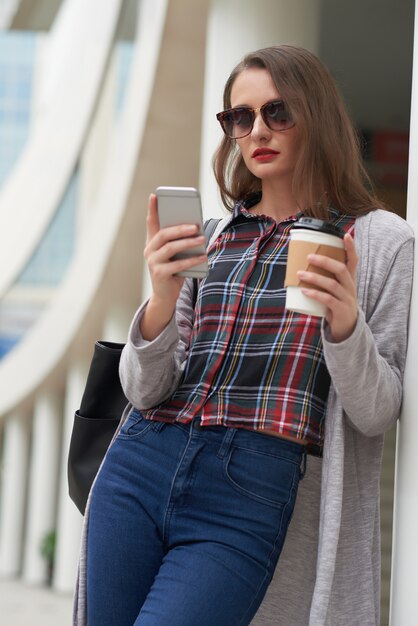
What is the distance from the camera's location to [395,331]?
1.90 meters

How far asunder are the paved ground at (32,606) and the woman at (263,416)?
906 centimetres

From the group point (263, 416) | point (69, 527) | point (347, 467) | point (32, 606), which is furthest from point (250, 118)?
point (32, 606)

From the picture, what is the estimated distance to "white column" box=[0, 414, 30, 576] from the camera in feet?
42.2

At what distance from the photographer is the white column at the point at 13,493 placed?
12.9m

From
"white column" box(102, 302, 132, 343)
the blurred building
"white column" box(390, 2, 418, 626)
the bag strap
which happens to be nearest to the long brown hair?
"white column" box(390, 2, 418, 626)

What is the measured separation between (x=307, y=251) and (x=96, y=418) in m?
0.86

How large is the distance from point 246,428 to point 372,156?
1077cm

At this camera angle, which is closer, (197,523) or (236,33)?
(197,523)

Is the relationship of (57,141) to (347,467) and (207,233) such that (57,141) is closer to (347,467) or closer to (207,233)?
(207,233)

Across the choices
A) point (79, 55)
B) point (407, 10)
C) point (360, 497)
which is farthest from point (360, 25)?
point (360, 497)

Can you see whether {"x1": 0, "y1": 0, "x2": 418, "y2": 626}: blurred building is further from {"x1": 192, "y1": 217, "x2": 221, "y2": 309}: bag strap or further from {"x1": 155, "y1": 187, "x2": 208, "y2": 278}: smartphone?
{"x1": 155, "y1": 187, "x2": 208, "y2": 278}: smartphone

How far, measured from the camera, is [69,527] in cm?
1132

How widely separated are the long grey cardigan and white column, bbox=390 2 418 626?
0.08ft

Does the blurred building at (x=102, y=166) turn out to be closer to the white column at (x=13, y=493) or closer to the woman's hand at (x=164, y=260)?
the white column at (x=13, y=493)
